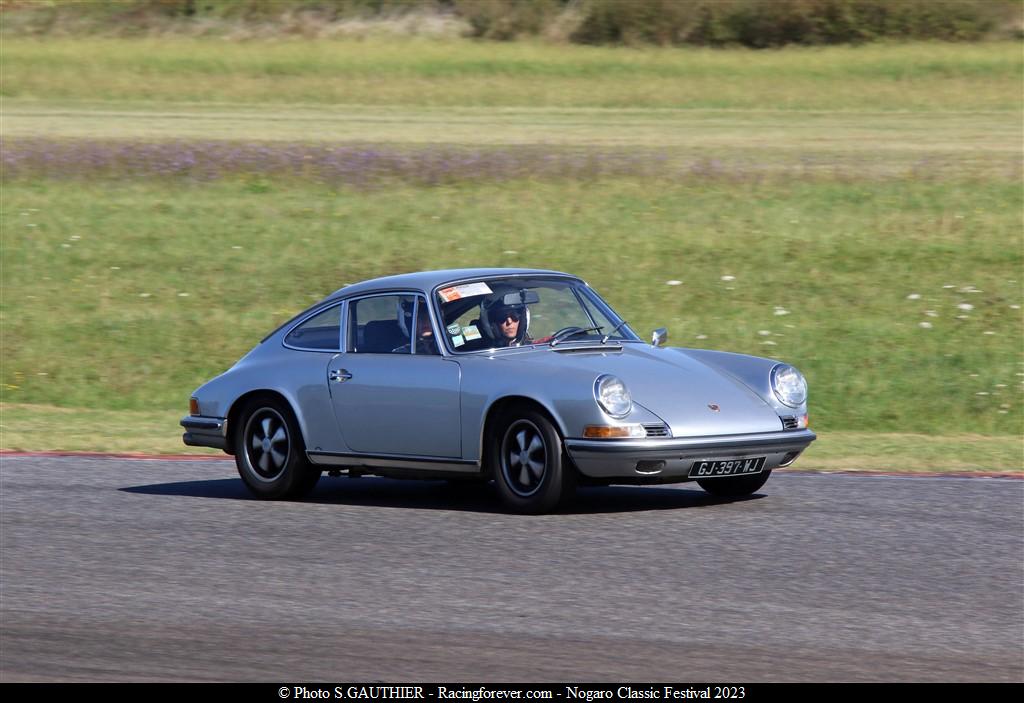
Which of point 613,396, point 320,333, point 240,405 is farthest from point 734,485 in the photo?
point 240,405

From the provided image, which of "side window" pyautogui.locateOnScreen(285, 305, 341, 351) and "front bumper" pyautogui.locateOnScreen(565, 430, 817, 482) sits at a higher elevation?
"side window" pyautogui.locateOnScreen(285, 305, 341, 351)

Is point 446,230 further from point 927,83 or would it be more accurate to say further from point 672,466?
point 927,83

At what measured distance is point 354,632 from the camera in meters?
6.64

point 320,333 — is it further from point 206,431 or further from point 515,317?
point 515,317

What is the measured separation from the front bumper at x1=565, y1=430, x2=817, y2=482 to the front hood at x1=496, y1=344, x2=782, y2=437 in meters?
0.07

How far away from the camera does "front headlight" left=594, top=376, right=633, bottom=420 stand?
888cm

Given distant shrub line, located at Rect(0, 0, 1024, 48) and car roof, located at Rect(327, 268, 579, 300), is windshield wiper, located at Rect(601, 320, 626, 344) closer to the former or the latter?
car roof, located at Rect(327, 268, 579, 300)

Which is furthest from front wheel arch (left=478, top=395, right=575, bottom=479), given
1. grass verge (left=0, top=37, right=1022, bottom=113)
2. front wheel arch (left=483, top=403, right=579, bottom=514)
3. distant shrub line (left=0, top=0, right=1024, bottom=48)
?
distant shrub line (left=0, top=0, right=1024, bottom=48)

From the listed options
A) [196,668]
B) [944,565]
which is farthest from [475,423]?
[196,668]

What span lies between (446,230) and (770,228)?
4.57 metres

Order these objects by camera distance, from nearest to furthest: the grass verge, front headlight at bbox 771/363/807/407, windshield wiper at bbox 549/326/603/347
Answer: front headlight at bbox 771/363/807/407
windshield wiper at bbox 549/326/603/347
the grass verge

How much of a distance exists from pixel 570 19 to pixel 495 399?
44.9 meters

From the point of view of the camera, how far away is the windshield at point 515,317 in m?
9.77

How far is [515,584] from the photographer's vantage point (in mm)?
7520
